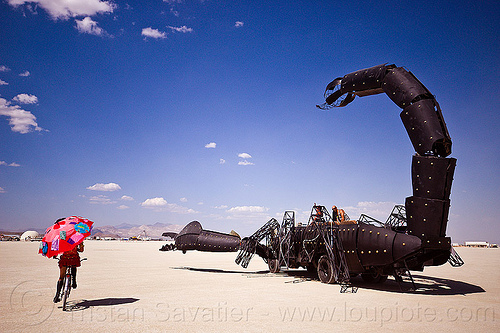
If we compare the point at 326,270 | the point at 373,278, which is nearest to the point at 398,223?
the point at 373,278

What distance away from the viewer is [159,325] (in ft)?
27.5

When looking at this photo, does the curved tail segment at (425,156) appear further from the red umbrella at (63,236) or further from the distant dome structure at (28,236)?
the distant dome structure at (28,236)

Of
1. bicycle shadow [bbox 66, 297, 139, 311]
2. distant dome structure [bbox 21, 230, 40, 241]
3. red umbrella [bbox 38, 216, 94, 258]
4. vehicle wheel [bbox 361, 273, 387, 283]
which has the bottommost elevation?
distant dome structure [bbox 21, 230, 40, 241]

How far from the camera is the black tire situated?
1623cm

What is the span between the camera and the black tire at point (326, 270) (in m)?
16.2

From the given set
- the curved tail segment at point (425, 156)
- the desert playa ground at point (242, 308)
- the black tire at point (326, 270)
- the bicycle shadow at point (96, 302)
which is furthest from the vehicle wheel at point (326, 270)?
the bicycle shadow at point (96, 302)

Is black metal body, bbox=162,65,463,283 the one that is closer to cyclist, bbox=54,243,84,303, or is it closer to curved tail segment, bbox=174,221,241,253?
curved tail segment, bbox=174,221,241,253

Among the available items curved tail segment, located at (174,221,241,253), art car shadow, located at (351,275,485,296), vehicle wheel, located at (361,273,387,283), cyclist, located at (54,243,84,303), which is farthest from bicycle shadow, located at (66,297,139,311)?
vehicle wheel, located at (361,273,387,283)

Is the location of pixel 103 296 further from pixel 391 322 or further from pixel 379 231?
pixel 379 231

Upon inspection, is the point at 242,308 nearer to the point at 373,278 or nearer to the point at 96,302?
the point at 96,302

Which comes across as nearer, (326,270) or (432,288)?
(432,288)

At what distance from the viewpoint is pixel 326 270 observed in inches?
676

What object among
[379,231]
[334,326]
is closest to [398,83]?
[379,231]

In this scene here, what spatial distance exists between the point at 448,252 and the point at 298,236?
8163 mm
